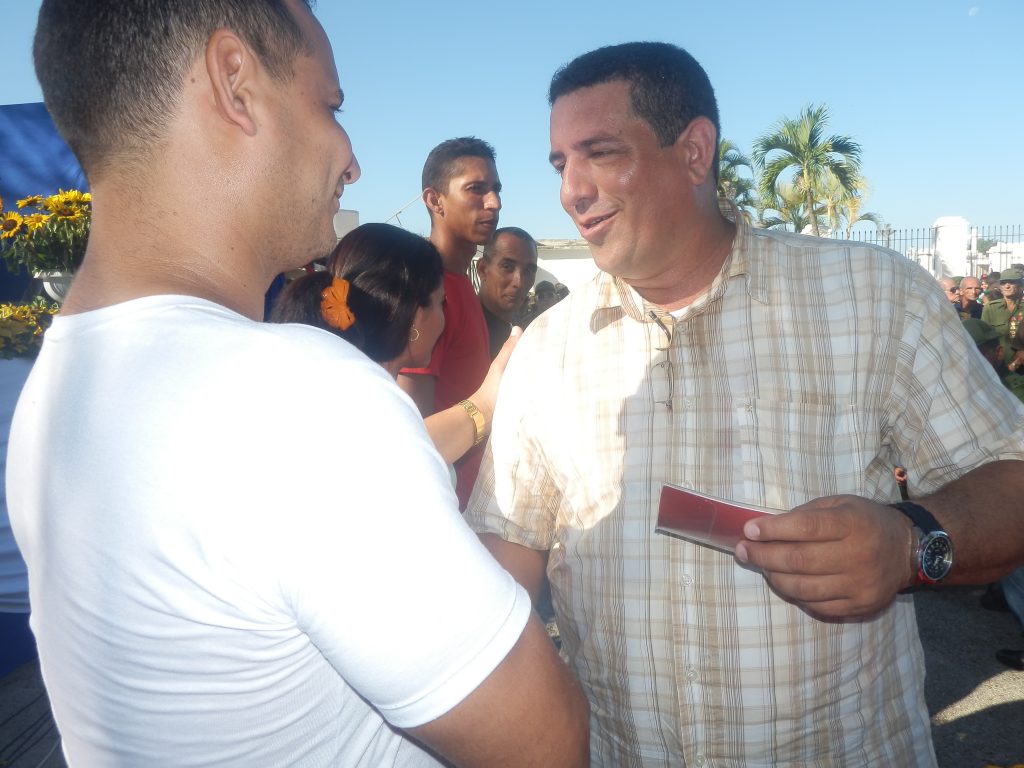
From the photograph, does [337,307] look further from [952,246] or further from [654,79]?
[952,246]

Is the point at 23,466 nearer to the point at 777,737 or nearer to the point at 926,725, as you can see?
the point at 777,737

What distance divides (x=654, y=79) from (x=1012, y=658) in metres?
4.34

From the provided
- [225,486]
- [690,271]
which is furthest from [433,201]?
[225,486]

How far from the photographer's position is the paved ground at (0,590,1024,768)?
359 cm

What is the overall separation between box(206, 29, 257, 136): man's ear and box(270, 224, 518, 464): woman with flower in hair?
155cm

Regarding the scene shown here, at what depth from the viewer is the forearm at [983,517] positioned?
62.2 inches

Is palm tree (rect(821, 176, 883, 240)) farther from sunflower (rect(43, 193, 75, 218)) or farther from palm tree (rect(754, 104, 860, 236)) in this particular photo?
sunflower (rect(43, 193, 75, 218))

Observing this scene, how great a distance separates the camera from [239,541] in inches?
28.8

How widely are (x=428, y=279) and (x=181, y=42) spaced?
6.06ft

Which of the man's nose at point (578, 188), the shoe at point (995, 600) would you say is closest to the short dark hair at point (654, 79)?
the man's nose at point (578, 188)

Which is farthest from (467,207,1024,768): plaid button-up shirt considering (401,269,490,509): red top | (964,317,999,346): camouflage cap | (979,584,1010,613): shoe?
(964,317,999,346): camouflage cap

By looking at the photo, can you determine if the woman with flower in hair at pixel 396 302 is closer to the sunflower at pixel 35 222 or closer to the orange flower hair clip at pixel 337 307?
the orange flower hair clip at pixel 337 307

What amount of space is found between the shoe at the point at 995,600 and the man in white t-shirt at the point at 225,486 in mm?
5660

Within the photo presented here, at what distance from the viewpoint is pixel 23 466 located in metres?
0.88
